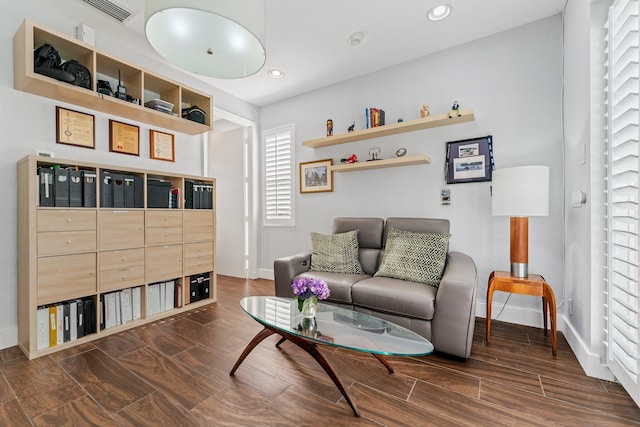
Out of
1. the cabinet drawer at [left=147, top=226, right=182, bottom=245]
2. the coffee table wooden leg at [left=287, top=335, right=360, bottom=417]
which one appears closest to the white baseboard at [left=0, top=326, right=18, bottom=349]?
the cabinet drawer at [left=147, top=226, right=182, bottom=245]

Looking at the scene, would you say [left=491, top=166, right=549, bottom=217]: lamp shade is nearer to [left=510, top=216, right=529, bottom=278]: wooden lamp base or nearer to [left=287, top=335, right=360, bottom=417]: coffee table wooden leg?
[left=510, top=216, right=529, bottom=278]: wooden lamp base

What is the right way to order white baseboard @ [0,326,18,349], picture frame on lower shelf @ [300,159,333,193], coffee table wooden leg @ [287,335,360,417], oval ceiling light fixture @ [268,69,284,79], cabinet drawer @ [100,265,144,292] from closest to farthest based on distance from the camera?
coffee table wooden leg @ [287,335,360,417]
white baseboard @ [0,326,18,349]
cabinet drawer @ [100,265,144,292]
oval ceiling light fixture @ [268,69,284,79]
picture frame on lower shelf @ [300,159,333,193]

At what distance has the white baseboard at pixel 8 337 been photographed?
206cm

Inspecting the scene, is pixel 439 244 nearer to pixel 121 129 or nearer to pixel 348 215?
pixel 348 215

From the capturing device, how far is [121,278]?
2.40m

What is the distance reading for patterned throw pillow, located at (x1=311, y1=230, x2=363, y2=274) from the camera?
276 centimetres

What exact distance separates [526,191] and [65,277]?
11.4ft

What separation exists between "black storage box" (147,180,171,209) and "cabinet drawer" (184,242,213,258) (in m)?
0.49

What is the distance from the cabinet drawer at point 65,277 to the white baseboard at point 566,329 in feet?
11.3

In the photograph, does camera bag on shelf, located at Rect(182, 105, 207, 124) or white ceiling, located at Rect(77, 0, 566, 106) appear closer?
white ceiling, located at Rect(77, 0, 566, 106)

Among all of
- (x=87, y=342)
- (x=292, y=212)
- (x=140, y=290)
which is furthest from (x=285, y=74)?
(x=87, y=342)

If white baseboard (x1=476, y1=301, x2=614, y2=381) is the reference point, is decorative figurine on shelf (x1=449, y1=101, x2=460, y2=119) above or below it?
above

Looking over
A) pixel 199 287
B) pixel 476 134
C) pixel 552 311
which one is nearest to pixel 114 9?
pixel 199 287

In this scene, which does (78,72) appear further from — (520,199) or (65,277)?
(520,199)
